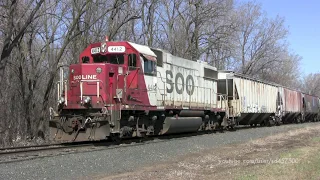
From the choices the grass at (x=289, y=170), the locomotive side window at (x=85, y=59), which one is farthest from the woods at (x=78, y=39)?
the grass at (x=289, y=170)

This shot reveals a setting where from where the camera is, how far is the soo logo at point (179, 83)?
16969mm

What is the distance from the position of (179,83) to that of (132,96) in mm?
4330

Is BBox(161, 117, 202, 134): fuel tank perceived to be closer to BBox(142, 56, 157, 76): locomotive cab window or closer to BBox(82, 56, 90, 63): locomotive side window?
BBox(142, 56, 157, 76): locomotive cab window

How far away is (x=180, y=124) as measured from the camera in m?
17.0

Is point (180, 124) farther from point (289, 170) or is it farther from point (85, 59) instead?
→ point (289, 170)

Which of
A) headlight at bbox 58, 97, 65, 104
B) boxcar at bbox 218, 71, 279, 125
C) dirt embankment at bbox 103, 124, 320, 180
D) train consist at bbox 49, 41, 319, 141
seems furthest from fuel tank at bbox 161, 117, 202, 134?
boxcar at bbox 218, 71, 279, 125

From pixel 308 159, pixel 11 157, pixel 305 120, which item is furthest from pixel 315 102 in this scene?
pixel 11 157

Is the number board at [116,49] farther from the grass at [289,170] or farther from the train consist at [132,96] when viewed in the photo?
the grass at [289,170]

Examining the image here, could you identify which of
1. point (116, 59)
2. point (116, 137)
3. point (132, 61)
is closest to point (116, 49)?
point (116, 59)

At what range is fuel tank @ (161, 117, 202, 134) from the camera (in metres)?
16.2

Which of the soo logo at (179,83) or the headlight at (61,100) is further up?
the soo logo at (179,83)

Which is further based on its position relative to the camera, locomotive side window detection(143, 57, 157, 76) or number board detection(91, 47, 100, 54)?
locomotive side window detection(143, 57, 157, 76)

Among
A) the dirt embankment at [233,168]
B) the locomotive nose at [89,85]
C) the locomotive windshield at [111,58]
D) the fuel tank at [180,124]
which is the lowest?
the dirt embankment at [233,168]

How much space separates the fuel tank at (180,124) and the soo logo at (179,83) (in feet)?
4.64
